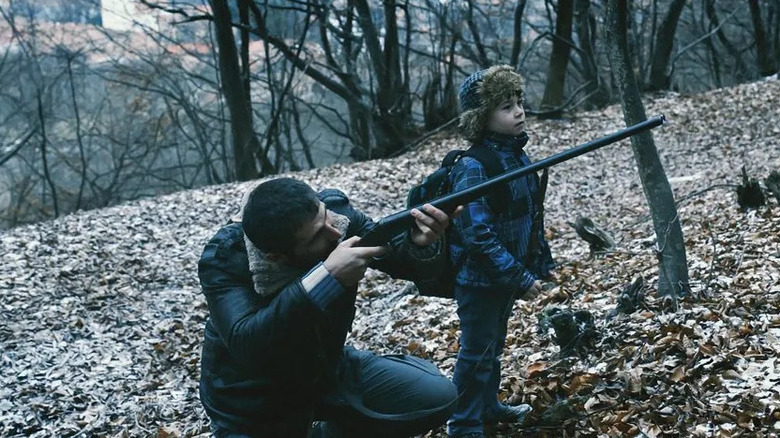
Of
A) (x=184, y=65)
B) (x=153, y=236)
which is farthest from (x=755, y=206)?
(x=184, y=65)

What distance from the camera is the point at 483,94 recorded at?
388cm

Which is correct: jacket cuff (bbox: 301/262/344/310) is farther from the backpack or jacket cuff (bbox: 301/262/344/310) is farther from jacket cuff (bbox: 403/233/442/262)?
the backpack

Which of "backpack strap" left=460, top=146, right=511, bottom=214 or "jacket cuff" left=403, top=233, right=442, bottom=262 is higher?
"backpack strap" left=460, top=146, right=511, bottom=214

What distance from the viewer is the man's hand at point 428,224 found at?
3168 millimetres

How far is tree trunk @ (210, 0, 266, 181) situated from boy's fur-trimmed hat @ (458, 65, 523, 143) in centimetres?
1269

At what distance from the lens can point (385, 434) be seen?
3.55m

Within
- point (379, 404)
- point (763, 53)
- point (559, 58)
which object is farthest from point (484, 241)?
point (763, 53)

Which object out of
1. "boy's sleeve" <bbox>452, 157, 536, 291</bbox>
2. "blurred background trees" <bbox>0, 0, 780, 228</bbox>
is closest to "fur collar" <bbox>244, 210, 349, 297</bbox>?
"boy's sleeve" <bbox>452, 157, 536, 291</bbox>

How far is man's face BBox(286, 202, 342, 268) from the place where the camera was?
3.00 metres

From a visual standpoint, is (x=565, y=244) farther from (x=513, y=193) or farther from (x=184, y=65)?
(x=184, y=65)

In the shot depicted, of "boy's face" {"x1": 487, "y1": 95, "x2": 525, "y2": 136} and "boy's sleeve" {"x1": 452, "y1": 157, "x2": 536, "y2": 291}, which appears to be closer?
"boy's sleeve" {"x1": 452, "y1": 157, "x2": 536, "y2": 291}

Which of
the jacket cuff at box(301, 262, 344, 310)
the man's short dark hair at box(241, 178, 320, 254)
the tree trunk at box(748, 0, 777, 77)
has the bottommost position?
the jacket cuff at box(301, 262, 344, 310)

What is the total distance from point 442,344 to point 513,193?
8.02ft

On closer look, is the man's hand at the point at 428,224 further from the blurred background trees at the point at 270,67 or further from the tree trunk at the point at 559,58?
the tree trunk at the point at 559,58
